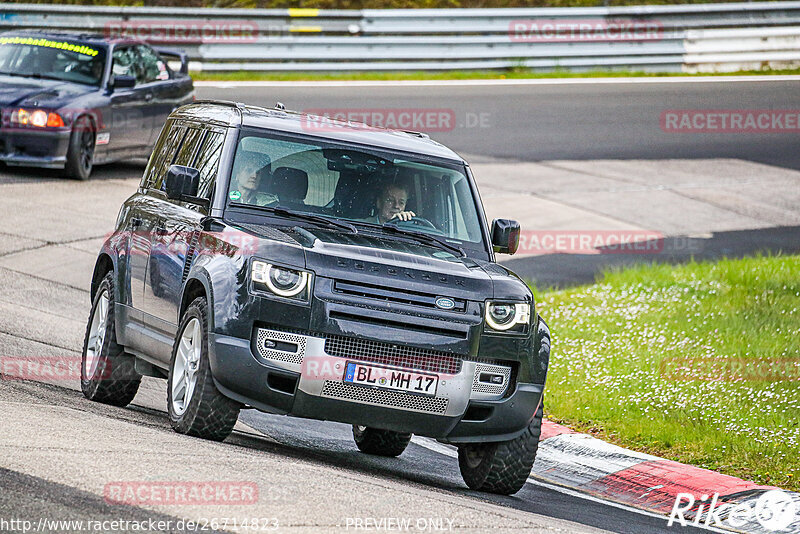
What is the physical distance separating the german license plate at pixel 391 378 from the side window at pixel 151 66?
1201 cm

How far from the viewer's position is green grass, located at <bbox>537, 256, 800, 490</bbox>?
347 inches

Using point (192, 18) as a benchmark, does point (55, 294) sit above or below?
below

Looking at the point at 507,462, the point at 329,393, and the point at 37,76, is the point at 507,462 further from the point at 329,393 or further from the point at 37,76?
the point at 37,76

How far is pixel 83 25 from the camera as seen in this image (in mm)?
24906

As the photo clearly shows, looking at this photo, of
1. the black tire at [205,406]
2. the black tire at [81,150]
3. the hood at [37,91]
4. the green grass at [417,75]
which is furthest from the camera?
the green grass at [417,75]

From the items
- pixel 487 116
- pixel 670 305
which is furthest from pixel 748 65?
pixel 670 305

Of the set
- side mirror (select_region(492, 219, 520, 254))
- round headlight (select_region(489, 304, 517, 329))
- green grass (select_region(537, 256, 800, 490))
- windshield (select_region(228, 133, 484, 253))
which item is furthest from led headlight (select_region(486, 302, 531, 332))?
green grass (select_region(537, 256, 800, 490))

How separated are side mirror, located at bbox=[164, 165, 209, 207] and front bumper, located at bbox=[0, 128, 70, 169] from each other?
860cm

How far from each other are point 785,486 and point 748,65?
23.2 meters

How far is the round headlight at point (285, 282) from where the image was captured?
6746 mm

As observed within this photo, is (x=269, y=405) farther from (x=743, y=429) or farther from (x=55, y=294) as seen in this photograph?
(x=55, y=294)

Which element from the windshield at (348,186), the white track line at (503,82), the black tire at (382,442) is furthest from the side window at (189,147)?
the white track line at (503,82)

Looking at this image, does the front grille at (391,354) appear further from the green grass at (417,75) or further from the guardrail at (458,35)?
the guardrail at (458,35)

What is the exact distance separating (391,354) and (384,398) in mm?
228
